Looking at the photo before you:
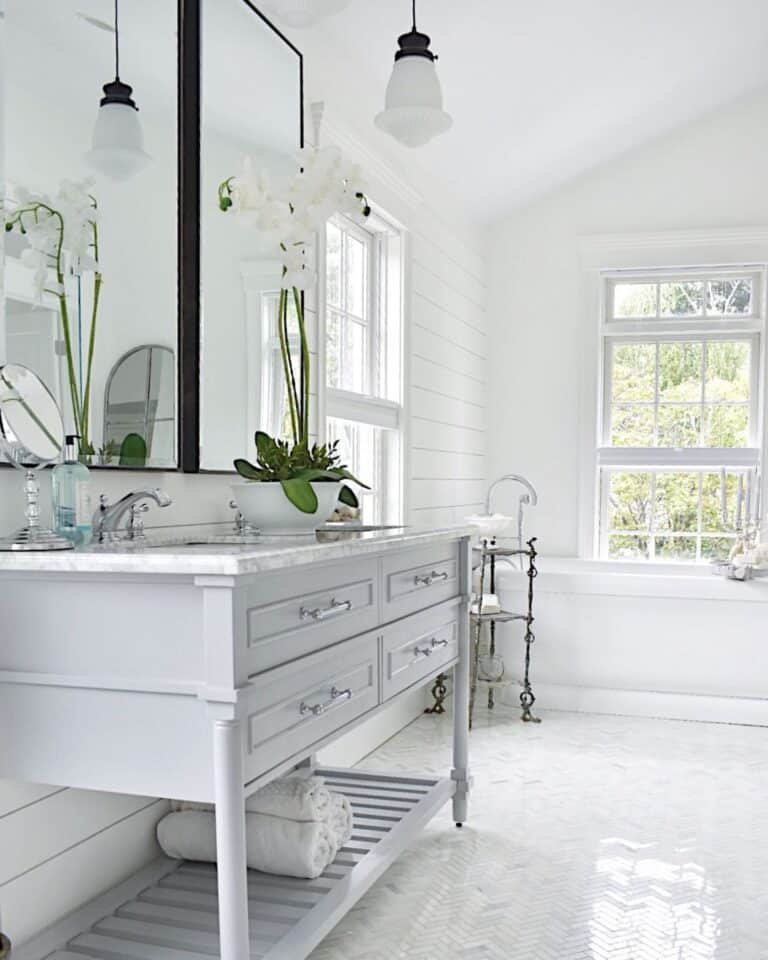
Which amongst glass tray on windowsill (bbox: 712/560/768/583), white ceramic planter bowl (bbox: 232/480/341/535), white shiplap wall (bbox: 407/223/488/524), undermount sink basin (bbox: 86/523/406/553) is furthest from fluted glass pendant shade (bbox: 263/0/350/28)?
glass tray on windowsill (bbox: 712/560/768/583)

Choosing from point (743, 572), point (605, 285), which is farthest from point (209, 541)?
point (605, 285)

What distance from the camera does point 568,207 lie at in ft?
18.5

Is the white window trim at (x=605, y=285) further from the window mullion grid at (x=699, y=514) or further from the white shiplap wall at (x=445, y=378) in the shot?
the white shiplap wall at (x=445, y=378)

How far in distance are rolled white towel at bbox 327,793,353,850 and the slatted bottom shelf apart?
47 mm

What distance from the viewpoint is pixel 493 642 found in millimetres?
4742

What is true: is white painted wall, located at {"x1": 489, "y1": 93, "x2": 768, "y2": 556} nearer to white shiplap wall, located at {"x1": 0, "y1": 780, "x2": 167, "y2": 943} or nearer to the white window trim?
the white window trim

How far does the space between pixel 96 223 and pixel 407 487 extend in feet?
7.56

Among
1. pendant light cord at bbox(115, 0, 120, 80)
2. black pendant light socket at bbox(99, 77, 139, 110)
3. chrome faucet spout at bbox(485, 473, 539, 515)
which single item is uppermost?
pendant light cord at bbox(115, 0, 120, 80)

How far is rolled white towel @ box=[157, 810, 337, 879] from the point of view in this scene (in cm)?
230

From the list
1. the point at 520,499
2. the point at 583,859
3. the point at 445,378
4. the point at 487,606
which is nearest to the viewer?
the point at 583,859

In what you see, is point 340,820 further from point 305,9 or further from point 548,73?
point 548,73

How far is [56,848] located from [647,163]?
4.76 m

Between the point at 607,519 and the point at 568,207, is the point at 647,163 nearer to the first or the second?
the point at 568,207

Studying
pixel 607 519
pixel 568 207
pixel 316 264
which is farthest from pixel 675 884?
pixel 568 207
